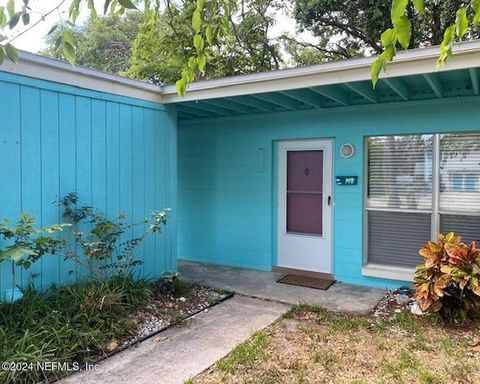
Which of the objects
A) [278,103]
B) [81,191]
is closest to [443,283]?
[278,103]

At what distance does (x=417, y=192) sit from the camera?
4496 millimetres

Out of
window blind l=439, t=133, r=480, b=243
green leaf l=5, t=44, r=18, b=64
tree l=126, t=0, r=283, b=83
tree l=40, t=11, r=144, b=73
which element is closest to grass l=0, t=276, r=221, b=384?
green leaf l=5, t=44, r=18, b=64

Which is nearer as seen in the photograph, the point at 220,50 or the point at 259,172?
the point at 259,172

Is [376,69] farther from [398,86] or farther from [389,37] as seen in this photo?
[398,86]

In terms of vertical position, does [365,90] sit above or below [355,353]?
above

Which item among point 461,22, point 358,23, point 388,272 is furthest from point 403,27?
point 358,23

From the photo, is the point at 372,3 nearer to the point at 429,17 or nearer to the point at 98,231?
the point at 429,17

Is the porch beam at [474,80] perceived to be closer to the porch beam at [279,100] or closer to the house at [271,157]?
the house at [271,157]

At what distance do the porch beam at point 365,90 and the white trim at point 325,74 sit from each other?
0.24m

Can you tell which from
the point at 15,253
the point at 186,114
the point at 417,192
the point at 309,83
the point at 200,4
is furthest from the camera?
the point at 186,114

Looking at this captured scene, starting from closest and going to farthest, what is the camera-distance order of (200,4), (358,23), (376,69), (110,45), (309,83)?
(376,69) → (200,4) → (309,83) → (358,23) → (110,45)

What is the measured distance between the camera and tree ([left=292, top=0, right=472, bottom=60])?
→ 7406mm

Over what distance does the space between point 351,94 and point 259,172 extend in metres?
1.63

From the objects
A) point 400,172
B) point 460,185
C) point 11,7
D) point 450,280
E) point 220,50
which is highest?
point 220,50
